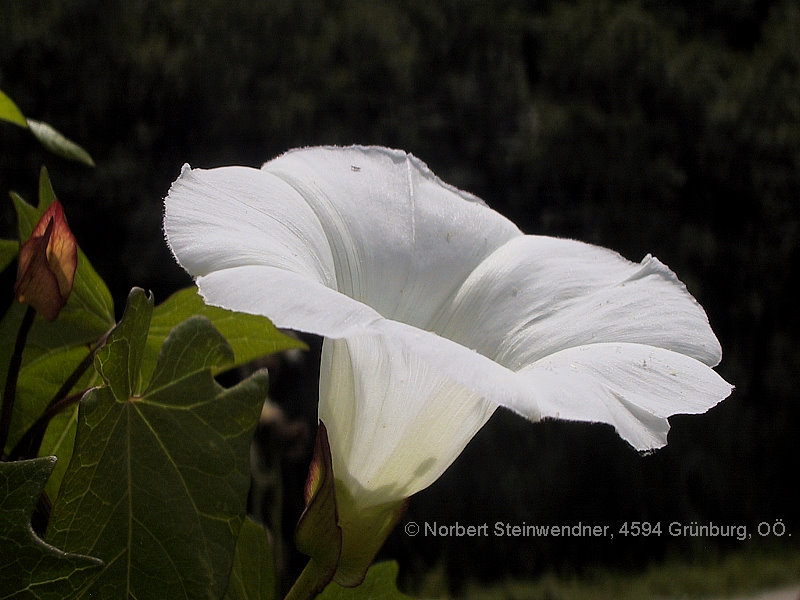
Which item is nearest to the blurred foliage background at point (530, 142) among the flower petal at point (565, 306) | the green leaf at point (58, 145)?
the green leaf at point (58, 145)

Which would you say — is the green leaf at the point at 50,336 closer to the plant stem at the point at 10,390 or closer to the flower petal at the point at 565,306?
the plant stem at the point at 10,390

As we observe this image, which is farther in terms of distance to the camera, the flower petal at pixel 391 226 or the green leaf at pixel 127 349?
the flower petal at pixel 391 226

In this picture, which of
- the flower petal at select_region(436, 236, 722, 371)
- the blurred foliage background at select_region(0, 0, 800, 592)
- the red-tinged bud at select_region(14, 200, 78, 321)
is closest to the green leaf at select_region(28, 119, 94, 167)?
the red-tinged bud at select_region(14, 200, 78, 321)

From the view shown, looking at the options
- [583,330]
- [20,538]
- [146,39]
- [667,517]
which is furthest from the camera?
[667,517]

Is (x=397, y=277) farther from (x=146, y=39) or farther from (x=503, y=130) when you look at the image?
(x=503, y=130)

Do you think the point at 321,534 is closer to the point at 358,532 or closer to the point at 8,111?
the point at 358,532

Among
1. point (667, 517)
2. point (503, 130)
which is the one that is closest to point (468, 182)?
point (503, 130)
